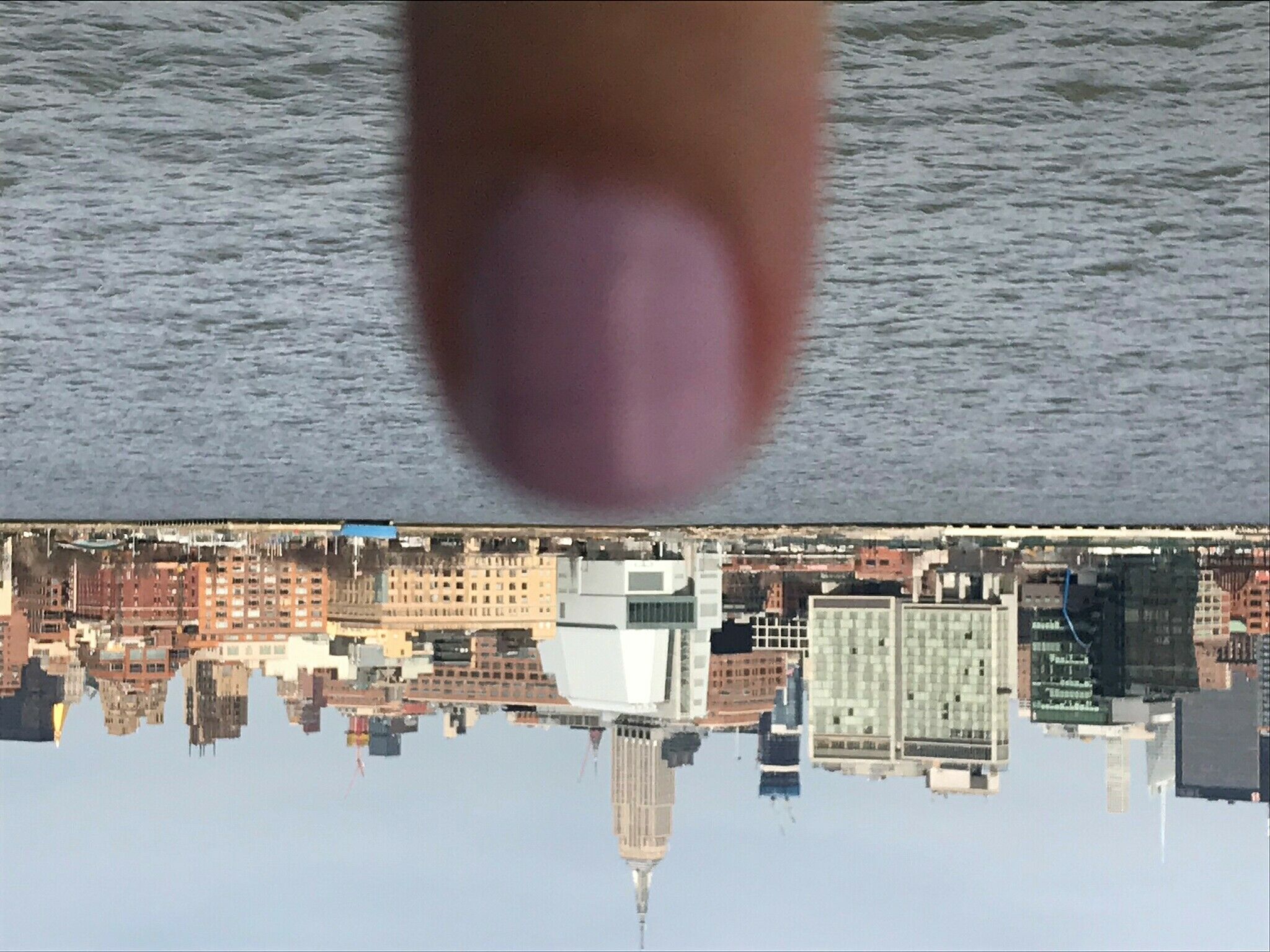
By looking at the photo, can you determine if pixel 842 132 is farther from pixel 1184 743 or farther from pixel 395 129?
pixel 1184 743

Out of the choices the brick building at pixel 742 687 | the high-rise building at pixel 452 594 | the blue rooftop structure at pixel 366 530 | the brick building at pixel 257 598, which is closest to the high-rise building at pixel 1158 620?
the brick building at pixel 742 687

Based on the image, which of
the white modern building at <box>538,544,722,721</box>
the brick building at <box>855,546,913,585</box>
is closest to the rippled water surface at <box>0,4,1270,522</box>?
the brick building at <box>855,546,913,585</box>

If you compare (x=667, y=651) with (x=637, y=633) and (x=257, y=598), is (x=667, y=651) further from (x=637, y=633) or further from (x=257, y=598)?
(x=257, y=598)

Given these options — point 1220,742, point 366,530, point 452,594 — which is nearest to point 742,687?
point 452,594

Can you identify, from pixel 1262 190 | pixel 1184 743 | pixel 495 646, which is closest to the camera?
pixel 1262 190

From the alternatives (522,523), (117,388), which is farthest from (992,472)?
(117,388)
